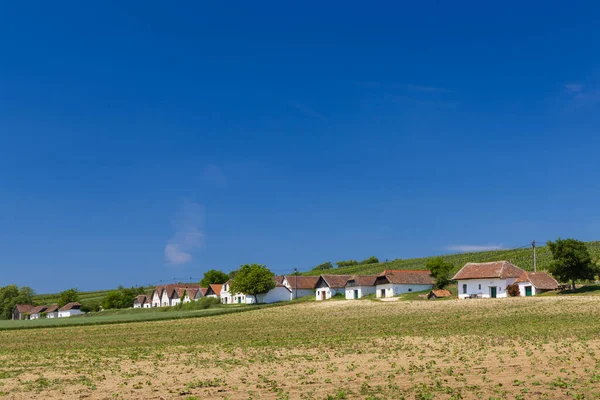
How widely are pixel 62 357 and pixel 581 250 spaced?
61.1 m

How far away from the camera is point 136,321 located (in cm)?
7412

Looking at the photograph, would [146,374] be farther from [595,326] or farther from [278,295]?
[278,295]

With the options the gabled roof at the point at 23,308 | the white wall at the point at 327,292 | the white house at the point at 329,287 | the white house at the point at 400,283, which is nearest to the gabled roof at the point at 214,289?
the white house at the point at 329,287

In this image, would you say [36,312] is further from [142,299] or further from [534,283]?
[534,283]

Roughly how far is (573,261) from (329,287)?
173 feet

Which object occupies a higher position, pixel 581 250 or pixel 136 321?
pixel 581 250

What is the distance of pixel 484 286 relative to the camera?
8356cm

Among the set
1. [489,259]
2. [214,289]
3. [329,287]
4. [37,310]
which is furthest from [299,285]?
[37,310]

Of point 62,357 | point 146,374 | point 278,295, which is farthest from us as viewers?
point 278,295

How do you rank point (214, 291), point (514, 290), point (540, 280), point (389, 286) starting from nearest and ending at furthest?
point (514, 290), point (540, 280), point (389, 286), point (214, 291)

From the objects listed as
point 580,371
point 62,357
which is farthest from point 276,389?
point 62,357

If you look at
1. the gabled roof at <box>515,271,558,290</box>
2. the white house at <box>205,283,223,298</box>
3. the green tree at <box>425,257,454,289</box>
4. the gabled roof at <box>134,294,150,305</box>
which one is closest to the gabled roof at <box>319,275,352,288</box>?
the green tree at <box>425,257,454,289</box>

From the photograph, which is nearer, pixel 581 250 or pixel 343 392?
pixel 343 392

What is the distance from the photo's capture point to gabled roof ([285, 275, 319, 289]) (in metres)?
126
